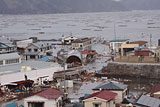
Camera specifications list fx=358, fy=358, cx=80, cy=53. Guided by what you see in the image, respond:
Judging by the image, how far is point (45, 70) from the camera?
480 inches

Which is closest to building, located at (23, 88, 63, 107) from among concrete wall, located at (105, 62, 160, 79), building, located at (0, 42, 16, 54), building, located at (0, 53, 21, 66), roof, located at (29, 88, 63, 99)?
roof, located at (29, 88, 63, 99)

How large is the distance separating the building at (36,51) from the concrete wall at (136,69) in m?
4.11

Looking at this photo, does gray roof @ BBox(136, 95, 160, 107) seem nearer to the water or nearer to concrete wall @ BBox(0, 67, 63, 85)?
concrete wall @ BBox(0, 67, 63, 85)

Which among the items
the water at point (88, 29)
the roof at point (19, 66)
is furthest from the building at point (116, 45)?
the roof at point (19, 66)

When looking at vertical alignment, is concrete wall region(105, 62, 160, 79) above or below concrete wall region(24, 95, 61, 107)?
above

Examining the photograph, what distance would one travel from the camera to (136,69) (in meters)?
13.1

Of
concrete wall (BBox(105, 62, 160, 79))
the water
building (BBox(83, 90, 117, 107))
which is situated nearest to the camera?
building (BBox(83, 90, 117, 107))

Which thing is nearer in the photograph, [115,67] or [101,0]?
[115,67]

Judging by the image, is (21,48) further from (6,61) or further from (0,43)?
(6,61)

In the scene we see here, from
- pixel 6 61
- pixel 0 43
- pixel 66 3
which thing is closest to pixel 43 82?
pixel 6 61

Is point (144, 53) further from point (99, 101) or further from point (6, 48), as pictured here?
point (99, 101)

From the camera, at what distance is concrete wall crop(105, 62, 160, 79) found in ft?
41.6

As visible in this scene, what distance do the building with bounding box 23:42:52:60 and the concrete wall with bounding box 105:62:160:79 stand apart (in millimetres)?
4111

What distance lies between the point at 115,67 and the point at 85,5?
158 meters
